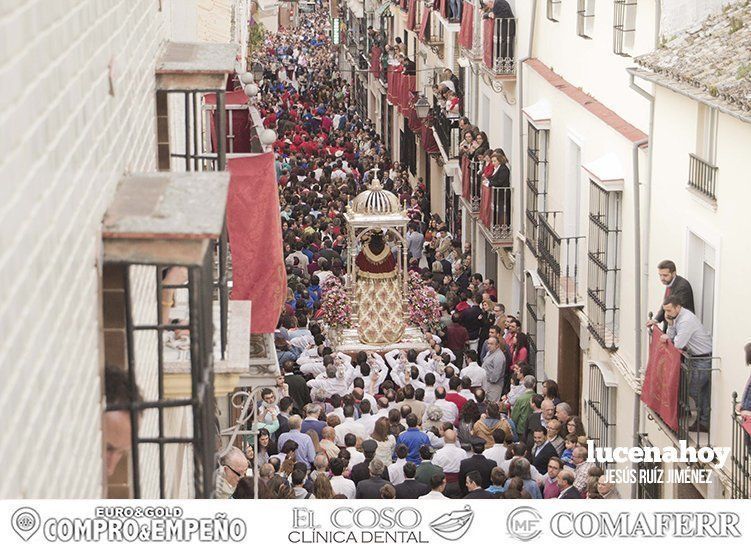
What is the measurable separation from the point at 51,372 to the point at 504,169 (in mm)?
19649

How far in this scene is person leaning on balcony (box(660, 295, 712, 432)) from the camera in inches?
554

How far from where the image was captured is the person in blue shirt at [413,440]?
55.4ft

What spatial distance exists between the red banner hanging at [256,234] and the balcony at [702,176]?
4034mm

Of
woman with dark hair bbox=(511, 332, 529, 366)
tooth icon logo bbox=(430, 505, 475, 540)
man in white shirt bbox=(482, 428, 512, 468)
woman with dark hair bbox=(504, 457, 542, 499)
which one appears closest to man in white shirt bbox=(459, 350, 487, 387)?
woman with dark hair bbox=(511, 332, 529, 366)

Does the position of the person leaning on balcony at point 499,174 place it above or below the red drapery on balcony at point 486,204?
above

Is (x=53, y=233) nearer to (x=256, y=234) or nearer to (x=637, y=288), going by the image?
(x=256, y=234)

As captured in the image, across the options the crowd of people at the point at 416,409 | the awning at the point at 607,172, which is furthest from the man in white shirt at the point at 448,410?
the awning at the point at 607,172

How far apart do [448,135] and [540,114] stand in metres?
9.02

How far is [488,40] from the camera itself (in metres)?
26.6

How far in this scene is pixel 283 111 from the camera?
51.3 metres

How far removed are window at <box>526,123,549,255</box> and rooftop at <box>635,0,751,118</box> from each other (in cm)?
706

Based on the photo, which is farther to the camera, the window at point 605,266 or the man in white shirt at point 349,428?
the window at point 605,266

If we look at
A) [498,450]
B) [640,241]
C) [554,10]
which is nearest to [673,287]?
[640,241]

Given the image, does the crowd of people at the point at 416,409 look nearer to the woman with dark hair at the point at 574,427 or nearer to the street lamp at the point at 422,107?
the woman with dark hair at the point at 574,427
